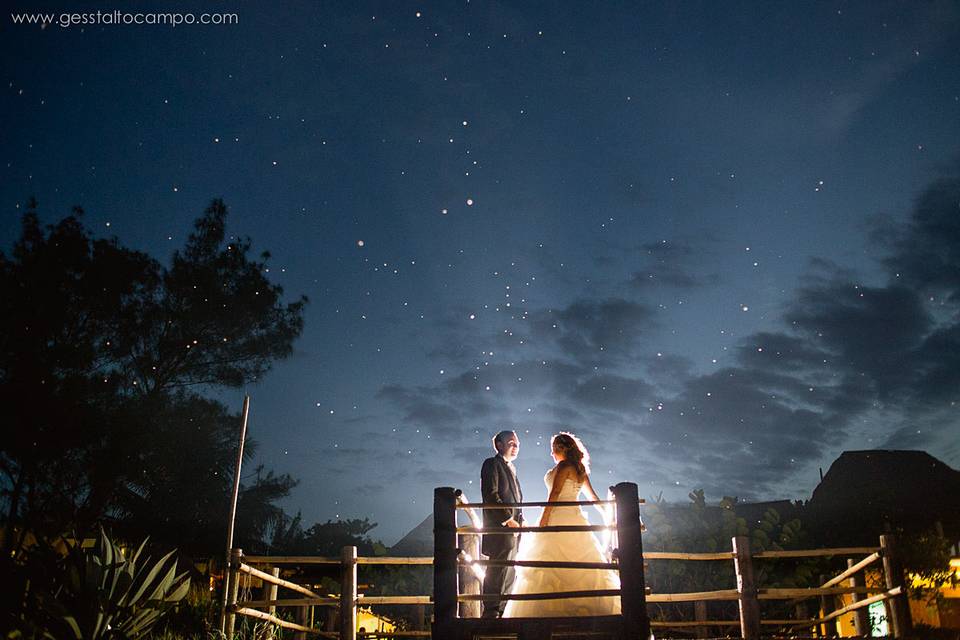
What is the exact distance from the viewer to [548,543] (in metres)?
7.82

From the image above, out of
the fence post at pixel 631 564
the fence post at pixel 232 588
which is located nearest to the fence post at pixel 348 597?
the fence post at pixel 232 588

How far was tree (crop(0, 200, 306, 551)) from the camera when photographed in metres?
16.6

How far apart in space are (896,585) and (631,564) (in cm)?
406

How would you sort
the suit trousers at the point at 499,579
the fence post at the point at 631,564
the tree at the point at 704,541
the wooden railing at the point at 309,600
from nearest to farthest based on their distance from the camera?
the fence post at the point at 631,564 → the suit trousers at the point at 499,579 → the wooden railing at the point at 309,600 → the tree at the point at 704,541

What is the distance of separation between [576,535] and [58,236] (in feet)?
54.3

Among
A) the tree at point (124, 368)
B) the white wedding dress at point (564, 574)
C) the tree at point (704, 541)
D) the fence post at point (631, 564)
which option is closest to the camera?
the fence post at point (631, 564)

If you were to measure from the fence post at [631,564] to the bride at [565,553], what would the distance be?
1.96 ft

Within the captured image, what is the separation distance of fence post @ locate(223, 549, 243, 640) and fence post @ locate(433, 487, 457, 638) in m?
2.91

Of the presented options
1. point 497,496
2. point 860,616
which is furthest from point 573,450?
point 860,616

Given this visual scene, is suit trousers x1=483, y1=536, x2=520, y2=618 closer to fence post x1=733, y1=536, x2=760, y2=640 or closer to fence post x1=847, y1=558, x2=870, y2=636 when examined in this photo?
fence post x1=733, y1=536, x2=760, y2=640

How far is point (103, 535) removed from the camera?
268 inches

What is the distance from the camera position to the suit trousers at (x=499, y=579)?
24.6 ft

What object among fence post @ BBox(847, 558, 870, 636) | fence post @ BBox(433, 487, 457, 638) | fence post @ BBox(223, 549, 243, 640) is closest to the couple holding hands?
fence post @ BBox(433, 487, 457, 638)

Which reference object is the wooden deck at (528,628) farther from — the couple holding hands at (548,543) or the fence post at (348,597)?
the fence post at (348,597)
